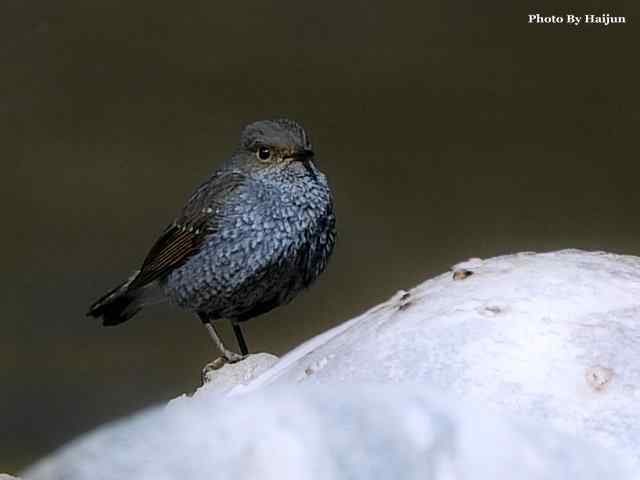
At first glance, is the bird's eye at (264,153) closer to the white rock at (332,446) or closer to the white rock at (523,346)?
the white rock at (523,346)

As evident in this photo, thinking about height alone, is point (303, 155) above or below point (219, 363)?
above

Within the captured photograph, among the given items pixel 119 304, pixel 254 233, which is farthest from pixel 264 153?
pixel 119 304

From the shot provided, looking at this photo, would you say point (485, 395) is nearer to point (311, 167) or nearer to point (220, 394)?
point (220, 394)

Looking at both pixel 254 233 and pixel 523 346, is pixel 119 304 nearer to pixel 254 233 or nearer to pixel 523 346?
pixel 254 233

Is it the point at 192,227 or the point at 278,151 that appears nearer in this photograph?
the point at 278,151

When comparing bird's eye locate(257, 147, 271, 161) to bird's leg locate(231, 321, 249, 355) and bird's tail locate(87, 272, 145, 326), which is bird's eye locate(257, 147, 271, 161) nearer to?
bird's leg locate(231, 321, 249, 355)

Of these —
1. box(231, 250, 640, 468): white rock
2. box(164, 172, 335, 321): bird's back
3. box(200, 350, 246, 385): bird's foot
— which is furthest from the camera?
box(164, 172, 335, 321): bird's back

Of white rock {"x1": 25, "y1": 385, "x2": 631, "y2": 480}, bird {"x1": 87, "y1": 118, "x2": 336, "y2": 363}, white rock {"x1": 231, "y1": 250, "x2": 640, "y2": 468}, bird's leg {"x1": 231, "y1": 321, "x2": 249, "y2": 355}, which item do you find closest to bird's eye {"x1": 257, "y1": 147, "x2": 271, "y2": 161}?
bird {"x1": 87, "y1": 118, "x2": 336, "y2": 363}
